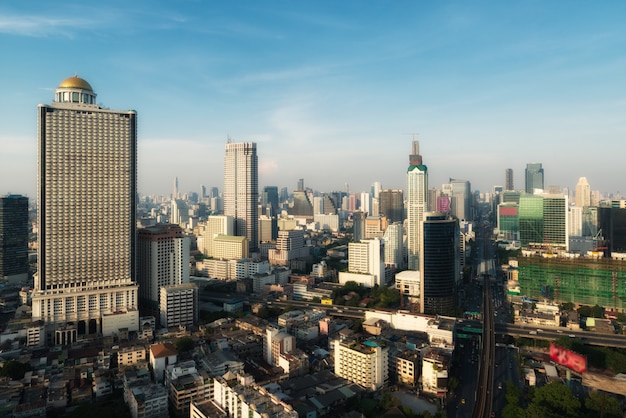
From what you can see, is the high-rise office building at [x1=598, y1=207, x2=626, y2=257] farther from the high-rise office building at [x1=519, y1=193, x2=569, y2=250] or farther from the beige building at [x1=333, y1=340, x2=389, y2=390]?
the beige building at [x1=333, y1=340, x2=389, y2=390]

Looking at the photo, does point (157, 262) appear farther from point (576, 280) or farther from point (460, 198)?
point (460, 198)

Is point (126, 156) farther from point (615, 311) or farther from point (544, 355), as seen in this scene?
point (615, 311)

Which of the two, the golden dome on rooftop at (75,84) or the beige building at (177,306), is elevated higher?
the golden dome on rooftop at (75,84)

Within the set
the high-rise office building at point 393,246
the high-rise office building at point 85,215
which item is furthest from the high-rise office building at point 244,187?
the high-rise office building at point 85,215

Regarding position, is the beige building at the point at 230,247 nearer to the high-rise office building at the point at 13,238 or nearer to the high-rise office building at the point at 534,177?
the high-rise office building at the point at 13,238

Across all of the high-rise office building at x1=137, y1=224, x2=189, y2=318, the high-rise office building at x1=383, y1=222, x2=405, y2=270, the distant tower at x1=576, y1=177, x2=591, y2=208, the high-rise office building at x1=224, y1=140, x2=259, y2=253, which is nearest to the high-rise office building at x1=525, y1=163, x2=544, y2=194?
the distant tower at x1=576, y1=177, x2=591, y2=208

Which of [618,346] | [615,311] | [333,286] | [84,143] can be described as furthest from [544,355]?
[84,143]

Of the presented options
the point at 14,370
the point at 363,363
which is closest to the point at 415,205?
the point at 363,363
